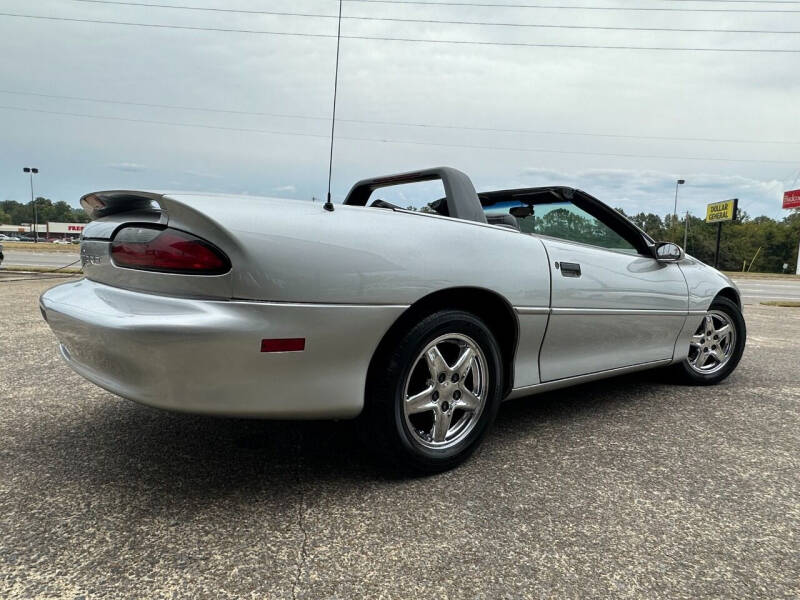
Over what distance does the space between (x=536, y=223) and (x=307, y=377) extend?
1735 millimetres

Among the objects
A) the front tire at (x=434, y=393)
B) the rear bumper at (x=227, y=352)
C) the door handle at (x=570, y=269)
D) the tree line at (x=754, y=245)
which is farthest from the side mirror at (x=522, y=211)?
the tree line at (x=754, y=245)

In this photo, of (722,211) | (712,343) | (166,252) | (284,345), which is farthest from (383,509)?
(722,211)

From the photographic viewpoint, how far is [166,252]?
5.89 ft

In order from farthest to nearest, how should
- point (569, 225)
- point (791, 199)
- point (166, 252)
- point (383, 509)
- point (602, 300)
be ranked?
1. point (791, 199)
2. point (569, 225)
3. point (602, 300)
4. point (383, 509)
5. point (166, 252)

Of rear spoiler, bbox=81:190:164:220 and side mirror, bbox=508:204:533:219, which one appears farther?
side mirror, bbox=508:204:533:219

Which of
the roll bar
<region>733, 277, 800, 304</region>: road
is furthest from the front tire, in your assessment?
<region>733, 277, 800, 304</region>: road

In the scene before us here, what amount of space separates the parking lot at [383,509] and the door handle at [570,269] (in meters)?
0.82

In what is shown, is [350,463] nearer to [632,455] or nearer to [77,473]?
[77,473]

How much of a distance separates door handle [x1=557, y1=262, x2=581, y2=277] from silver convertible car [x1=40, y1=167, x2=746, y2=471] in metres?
0.01

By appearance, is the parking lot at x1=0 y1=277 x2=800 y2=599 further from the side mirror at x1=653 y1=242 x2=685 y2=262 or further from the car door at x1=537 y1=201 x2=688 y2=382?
the side mirror at x1=653 y1=242 x2=685 y2=262

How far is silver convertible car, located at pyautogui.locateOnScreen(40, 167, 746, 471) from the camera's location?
1.72m

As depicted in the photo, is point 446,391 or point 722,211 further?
point 722,211

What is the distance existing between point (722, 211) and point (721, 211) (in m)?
0.26

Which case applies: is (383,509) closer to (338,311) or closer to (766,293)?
(338,311)
